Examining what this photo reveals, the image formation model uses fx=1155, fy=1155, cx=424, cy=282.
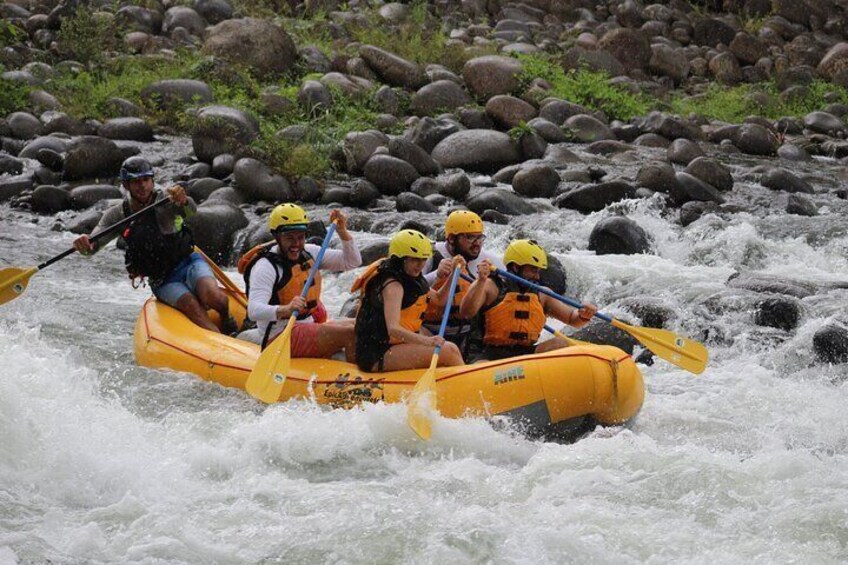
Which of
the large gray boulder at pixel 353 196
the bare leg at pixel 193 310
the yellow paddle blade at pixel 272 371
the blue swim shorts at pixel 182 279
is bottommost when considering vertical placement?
the large gray boulder at pixel 353 196

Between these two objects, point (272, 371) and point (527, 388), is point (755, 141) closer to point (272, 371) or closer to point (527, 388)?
point (527, 388)

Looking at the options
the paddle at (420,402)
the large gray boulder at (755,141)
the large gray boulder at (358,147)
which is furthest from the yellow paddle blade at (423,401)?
the large gray boulder at (755,141)

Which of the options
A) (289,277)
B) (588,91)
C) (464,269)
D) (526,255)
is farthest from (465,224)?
(588,91)

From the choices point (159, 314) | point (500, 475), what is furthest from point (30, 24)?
point (500, 475)

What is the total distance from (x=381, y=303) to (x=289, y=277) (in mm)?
788

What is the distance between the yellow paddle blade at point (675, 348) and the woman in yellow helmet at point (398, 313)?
1208 millimetres

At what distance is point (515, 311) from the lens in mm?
6832

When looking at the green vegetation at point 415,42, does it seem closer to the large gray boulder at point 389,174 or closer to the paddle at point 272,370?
the large gray boulder at point 389,174

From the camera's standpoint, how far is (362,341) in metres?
6.54

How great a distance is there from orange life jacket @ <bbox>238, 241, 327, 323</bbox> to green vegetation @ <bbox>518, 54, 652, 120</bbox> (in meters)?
9.75

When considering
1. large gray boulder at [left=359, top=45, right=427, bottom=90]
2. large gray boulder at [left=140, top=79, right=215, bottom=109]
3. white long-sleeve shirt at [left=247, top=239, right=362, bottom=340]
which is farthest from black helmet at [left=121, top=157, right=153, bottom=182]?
large gray boulder at [left=359, top=45, right=427, bottom=90]

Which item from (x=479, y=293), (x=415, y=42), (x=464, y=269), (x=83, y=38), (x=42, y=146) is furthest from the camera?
(x=415, y=42)

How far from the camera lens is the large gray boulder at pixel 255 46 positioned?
16125 mm

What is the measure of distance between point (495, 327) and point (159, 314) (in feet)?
7.49
